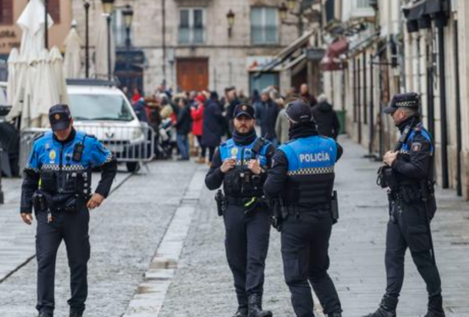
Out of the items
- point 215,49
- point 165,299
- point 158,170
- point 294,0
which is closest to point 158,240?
point 165,299

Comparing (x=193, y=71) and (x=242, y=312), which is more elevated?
(x=193, y=71)

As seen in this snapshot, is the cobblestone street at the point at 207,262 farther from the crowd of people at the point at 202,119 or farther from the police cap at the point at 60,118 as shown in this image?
the crowd of people at the point at 202,119

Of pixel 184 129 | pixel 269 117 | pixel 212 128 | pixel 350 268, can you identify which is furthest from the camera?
pixel 184 129

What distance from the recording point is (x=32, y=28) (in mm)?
31359

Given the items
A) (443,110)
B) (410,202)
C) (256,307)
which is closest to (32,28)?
(443,110)

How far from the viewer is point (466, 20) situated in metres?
23.6

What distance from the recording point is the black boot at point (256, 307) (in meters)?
12.2

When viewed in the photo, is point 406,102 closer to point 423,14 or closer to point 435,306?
point 435,306

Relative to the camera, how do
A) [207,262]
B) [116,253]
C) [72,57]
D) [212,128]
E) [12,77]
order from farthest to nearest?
[72,57] → [212,128] → [12,77] → [116,253] → [207,262]

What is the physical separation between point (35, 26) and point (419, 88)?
7733 millimetres

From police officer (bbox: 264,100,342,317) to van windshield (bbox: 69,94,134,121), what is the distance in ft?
73.8

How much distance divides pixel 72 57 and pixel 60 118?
28689mm

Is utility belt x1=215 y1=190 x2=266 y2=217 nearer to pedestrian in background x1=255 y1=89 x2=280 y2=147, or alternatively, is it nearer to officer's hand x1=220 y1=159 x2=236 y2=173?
officer's hand x1=220 y1=159 x2=236 y2=173

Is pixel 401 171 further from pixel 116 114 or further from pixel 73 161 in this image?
pixel 116 114
